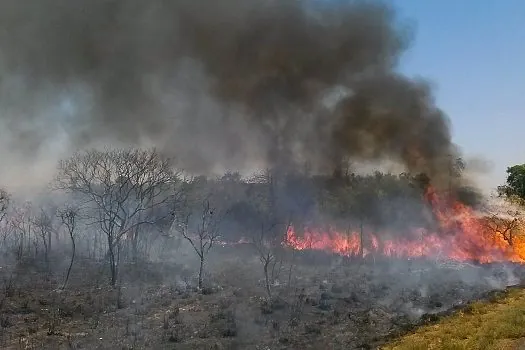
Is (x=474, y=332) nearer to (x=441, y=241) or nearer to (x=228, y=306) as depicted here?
(x=228, y=306)

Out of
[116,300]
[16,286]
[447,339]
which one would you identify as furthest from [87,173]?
[447,339]

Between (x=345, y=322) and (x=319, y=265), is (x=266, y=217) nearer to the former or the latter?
(x=319, y=265)

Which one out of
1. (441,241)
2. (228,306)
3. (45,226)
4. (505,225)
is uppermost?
(45,226)

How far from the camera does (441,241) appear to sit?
141ft

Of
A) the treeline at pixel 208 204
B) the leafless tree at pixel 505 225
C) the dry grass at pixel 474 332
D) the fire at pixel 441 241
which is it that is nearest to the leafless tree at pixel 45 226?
the treeline at pixel 208 204

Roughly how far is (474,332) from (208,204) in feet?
83.5

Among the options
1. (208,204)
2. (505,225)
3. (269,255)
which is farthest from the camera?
(505,225)

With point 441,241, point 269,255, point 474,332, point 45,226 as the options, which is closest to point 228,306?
point 269,255

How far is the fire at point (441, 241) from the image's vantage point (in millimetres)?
39906

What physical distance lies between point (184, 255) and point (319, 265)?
15.3 m

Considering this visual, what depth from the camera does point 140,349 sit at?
1522cm

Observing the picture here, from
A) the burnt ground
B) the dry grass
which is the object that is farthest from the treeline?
the dry grass

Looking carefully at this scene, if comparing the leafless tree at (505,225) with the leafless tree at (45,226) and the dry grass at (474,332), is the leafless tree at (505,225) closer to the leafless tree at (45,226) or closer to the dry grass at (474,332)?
the dry grass at (474,332)

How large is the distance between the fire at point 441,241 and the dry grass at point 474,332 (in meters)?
21.9
